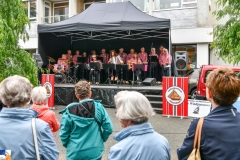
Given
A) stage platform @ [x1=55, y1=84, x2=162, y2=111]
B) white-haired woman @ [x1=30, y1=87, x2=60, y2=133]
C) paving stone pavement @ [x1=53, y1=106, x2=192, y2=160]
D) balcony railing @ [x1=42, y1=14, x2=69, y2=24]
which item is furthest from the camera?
balcony railing @ [x1=42, y1=14, x2=69, y2=24]

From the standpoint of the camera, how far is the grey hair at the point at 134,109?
2.07 meters

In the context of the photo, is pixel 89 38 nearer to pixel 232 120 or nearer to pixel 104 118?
pixel 104 118

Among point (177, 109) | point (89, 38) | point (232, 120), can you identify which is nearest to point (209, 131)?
point (232, 120)

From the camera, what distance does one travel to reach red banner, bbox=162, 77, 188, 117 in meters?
9.40

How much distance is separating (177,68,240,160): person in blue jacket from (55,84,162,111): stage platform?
880 cm

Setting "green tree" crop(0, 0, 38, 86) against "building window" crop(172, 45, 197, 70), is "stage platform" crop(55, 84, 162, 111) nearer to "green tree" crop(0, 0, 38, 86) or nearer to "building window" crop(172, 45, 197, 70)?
"green tree" crop(0, 0, 38, 86)

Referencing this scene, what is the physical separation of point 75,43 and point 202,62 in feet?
25.7

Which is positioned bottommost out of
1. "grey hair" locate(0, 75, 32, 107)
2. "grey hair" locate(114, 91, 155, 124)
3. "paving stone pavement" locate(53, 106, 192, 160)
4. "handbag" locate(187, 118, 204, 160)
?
"paving stone pavement" locate(53, 106, 192, 160)

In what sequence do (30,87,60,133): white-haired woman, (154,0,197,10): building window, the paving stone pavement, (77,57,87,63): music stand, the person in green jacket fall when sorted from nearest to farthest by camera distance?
the person in green jacket → (30,87,60,133): white-haired woman → the paving stone pavement → (77,57,87,63): music stand → (154,0,197,10): building window

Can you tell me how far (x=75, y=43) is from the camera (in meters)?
17.8

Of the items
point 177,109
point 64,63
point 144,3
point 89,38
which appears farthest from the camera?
point 144,3

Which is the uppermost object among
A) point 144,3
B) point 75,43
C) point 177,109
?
point 144,3

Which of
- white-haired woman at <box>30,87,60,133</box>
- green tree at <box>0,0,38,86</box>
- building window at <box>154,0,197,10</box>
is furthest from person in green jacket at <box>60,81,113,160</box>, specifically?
building window at <box>154,0,197,10</box>

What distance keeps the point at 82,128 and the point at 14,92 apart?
118cm
